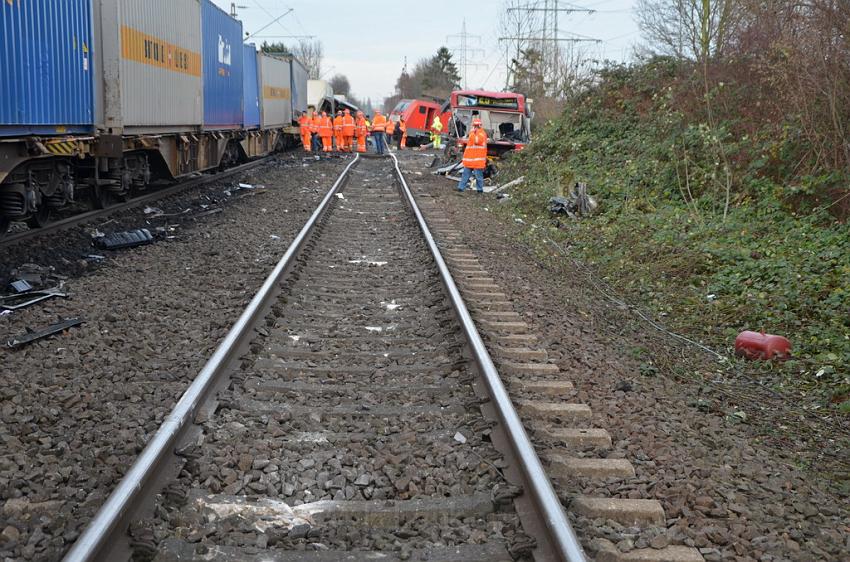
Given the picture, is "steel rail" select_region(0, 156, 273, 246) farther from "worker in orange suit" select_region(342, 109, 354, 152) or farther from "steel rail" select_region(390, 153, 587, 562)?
"worker in orange suit" select_region(342, 109, 354, 152)

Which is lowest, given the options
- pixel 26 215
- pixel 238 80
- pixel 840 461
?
pixel 840 461

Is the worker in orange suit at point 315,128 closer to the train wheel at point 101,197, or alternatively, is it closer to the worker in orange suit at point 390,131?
the worker in orange suit at point 390,131

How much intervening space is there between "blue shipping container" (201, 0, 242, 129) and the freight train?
4 cm

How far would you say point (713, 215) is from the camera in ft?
37.2

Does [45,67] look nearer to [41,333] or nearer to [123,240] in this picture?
[123,240]

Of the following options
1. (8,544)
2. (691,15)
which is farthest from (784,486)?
(691,15)

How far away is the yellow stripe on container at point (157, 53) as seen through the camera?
12.9 metres

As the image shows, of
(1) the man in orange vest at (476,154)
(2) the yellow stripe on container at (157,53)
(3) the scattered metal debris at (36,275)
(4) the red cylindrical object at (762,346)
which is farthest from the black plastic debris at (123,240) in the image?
(1) the man in orange vest at (476,154)

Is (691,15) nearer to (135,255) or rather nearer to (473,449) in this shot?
(135,255)

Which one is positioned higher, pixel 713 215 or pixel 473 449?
pixel 713 215

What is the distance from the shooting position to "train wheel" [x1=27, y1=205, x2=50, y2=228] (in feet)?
36.2

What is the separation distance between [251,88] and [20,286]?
63.5ft

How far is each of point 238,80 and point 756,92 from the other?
48.4ft

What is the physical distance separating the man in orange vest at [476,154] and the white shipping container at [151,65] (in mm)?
6071
